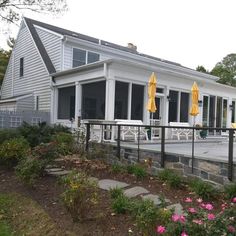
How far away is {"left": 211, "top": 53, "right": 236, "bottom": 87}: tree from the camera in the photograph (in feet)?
146

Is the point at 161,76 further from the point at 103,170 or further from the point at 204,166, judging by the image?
the point at 204,166

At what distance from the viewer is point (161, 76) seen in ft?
44.6

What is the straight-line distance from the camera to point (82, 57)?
16562 mm

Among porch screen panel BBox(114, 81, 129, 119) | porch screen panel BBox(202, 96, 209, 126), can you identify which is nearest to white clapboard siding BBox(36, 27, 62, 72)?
porch screen panel BBox(114, 81, 129, 119)

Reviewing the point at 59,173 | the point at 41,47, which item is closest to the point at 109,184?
the point at 59,173

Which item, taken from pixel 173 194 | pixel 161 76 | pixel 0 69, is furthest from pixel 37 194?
pixel 0 69

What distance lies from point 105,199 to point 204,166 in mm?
2165

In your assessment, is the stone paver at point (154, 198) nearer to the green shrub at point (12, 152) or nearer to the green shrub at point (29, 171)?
the green shrub at point (29, 171)

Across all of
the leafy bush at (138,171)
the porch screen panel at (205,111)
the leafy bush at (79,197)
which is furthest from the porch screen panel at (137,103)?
the leafy bush at (79,197)

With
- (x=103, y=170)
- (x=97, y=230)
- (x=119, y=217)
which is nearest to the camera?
(x=97, y=230)

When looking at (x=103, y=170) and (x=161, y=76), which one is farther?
(x=161, y=76)

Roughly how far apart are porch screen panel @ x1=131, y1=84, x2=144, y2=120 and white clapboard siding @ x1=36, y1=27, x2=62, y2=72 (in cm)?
394

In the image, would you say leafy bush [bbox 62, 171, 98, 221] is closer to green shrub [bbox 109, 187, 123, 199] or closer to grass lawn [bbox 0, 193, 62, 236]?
grass lawn [bbox 0, 193, 62, 236]

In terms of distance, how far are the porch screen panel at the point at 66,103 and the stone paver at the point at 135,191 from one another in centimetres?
958
